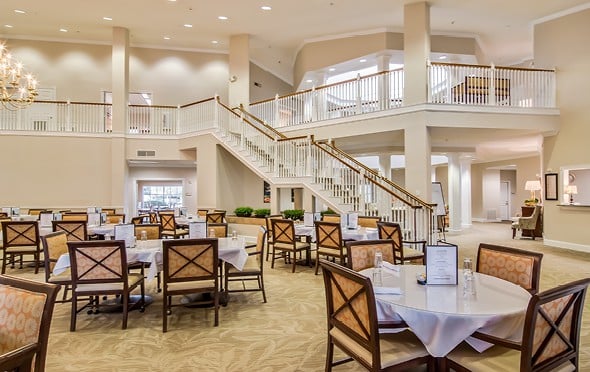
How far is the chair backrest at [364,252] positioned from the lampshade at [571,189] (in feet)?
26.2

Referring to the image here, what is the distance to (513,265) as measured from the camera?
10.1 ft

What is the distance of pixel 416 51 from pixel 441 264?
25.0 feet

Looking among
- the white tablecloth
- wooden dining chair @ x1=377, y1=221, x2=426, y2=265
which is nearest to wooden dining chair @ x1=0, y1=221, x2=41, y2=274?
the white tablecloth

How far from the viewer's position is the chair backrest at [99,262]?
3.70 m

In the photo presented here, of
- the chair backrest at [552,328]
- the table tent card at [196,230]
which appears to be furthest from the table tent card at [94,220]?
the chair backrest at [552,328]

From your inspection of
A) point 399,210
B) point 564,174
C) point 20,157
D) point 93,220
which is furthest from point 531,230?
point 20,157

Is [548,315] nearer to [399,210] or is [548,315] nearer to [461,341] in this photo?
[461,341]

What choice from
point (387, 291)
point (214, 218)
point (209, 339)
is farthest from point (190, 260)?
point (214, 218)

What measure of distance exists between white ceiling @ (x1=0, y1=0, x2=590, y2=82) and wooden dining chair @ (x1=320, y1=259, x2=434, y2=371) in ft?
29.3

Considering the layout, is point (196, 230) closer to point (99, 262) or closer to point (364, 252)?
point (99, 262)

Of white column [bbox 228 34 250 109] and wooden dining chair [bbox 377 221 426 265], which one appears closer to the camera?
wooden dining chair [bbox 377 221 426 265]

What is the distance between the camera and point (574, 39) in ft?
29.8

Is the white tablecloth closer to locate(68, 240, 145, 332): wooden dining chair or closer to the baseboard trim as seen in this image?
locate(68, 240, 145, 332): wooden dining chair

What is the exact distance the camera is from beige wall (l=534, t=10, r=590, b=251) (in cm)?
884
